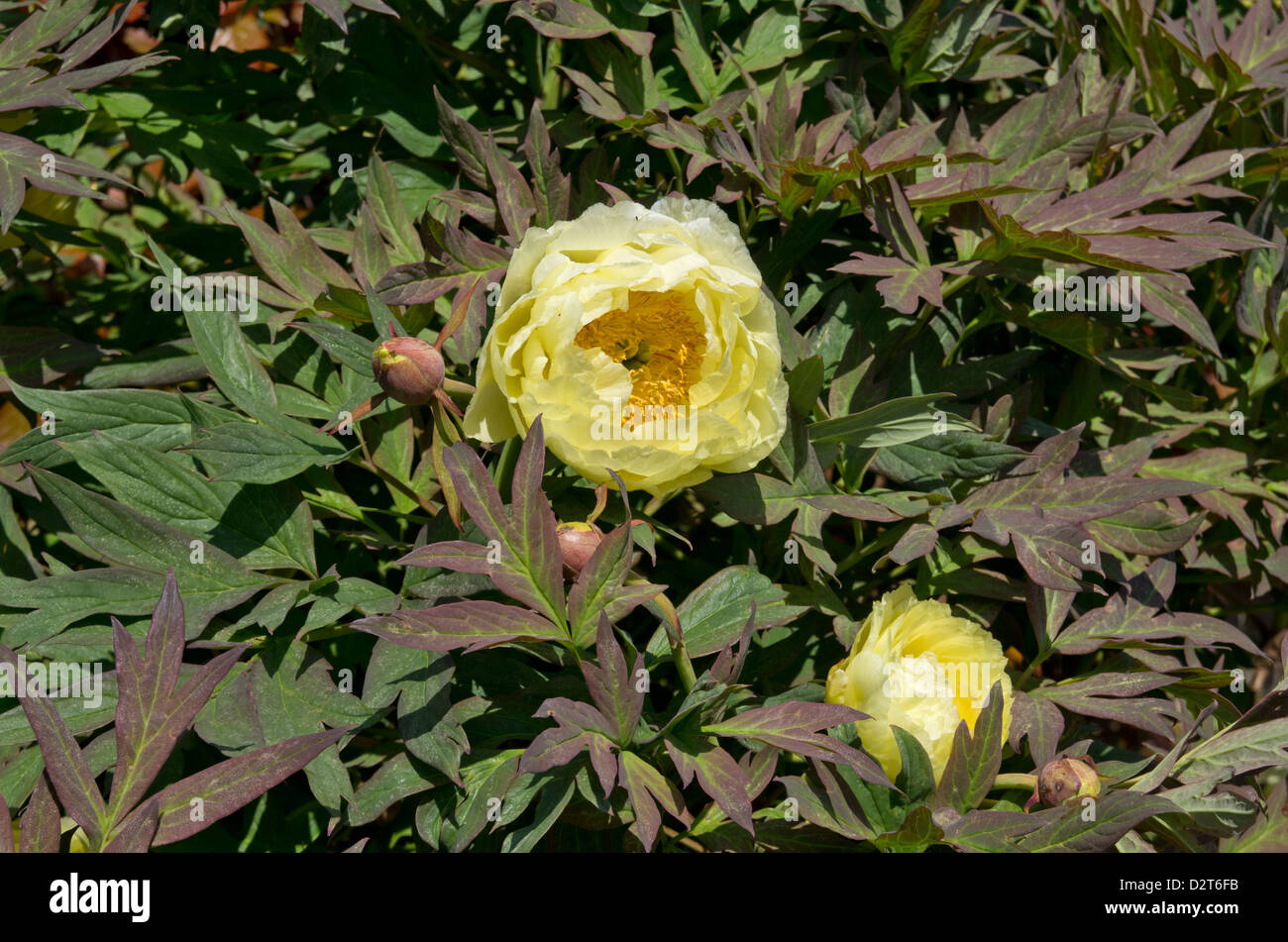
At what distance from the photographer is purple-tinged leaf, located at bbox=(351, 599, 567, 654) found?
46.3 inches

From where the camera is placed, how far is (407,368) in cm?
124

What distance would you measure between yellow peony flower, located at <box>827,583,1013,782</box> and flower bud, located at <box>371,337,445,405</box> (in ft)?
1.94

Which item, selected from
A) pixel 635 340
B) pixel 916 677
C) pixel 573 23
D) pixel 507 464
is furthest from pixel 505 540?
pixel 573 23

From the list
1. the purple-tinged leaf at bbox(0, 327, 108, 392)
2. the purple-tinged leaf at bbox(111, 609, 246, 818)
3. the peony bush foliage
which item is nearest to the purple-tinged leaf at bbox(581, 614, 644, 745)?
the peony bush foliage

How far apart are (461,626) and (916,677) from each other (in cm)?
55

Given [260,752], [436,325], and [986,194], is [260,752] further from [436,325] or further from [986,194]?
[986,194]

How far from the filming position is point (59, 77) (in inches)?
58.7

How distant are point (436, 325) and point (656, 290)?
1.69 ft

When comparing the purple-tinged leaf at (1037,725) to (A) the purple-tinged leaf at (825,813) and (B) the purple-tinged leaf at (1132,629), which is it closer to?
(B) the purple-tinged leaf at (1132,629)

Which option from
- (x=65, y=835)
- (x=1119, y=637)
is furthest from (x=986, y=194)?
(x=65, y=835)

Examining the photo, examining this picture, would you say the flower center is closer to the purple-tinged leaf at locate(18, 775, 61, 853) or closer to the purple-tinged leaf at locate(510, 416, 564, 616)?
the purple-tinged leaf at locate(510, 416, 564, 616)

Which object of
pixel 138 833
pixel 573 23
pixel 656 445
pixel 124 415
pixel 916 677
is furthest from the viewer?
pixel 573 23

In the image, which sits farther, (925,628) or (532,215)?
(532,215)

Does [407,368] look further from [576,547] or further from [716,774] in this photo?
[716,774]
